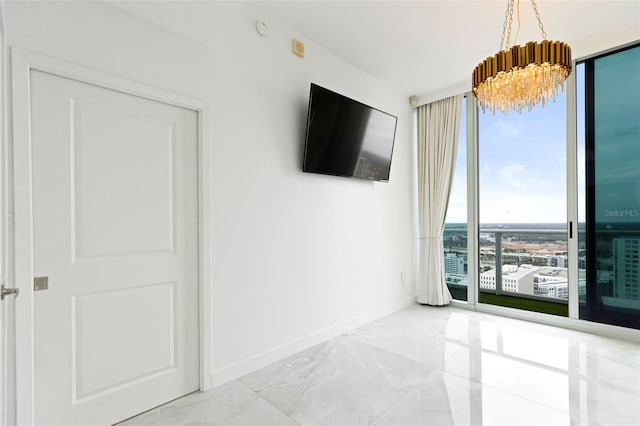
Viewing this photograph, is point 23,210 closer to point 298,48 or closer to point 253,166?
point 253,166

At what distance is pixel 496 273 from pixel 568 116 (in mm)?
1819

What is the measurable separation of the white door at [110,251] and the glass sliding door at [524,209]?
3.26 metres

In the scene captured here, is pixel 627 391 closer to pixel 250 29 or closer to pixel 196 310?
pixel 196 310

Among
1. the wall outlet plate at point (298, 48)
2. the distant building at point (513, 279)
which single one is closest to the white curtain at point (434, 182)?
the distant building at point (513, 279)

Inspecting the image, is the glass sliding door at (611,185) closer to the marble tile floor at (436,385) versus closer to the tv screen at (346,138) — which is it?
the marble tile floor at (436,385)

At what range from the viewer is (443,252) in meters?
4.09

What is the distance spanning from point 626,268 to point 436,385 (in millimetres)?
2256

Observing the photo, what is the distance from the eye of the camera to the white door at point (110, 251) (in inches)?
63.2

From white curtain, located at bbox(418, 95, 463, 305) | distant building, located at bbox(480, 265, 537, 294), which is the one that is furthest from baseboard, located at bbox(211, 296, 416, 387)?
distant building, located at bbox(480, 265, 537, 294)

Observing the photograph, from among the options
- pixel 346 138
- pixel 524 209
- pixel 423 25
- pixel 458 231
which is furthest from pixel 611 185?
pixel 346 138

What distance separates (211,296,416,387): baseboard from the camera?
7.34 ft

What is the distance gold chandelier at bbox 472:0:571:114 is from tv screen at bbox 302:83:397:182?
1.11 metres

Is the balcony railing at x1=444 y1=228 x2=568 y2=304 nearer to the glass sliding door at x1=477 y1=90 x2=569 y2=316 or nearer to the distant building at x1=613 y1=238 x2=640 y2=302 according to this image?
the glass sliding door at x1=477 y1=90 x2=569 y2=316

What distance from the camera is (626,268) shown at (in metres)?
2.94
